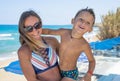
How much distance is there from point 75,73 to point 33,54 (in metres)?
0.53

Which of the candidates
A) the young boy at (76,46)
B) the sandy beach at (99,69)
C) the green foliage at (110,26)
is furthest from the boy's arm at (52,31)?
the green foliage at (110,26)

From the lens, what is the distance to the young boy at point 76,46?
1947 millimetres

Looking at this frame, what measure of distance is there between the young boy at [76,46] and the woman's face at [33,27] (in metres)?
0.27

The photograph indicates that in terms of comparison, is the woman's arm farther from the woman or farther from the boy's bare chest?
the boy's bare chest

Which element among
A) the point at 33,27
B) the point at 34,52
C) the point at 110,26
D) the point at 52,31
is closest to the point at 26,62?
the point at 34,52

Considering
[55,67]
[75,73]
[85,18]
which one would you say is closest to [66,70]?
[75,73]

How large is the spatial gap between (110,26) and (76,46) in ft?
41.3

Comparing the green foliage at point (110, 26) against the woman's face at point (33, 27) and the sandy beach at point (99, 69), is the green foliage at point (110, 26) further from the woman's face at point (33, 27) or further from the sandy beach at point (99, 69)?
the woman's face at point (33, 27)

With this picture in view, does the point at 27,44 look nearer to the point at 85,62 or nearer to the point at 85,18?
the point at 85,18

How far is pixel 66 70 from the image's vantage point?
1926mm

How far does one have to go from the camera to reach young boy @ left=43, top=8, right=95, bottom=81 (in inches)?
76.7

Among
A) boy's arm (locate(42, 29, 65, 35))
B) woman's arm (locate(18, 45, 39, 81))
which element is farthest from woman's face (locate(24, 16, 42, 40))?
boy's arm (locate(42, 29, 65, 35))

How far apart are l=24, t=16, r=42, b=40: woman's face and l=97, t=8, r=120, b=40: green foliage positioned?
42.3 ft

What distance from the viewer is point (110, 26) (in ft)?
46.7
